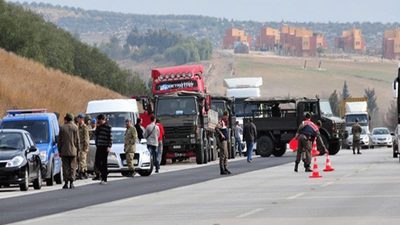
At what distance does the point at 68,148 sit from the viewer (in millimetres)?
31922

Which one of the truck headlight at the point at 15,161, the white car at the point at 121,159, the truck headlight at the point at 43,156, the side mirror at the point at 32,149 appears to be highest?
the side mirror at the point at 32,149

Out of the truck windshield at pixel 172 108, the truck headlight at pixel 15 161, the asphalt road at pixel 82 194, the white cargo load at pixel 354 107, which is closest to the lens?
the asphalt road at pixel 82 194

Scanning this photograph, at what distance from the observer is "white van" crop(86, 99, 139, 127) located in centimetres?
4619

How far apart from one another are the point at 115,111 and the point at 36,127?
1165 centimetres

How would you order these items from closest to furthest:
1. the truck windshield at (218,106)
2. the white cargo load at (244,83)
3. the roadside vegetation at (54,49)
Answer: the truck windshield at (218,106)
the white cargo load at (244,83)
the roadside vegetation at (54,49)

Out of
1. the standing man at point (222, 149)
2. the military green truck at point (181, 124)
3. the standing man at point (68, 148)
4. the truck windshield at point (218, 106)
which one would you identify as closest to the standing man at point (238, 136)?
the truck windshield at point (218, 106)

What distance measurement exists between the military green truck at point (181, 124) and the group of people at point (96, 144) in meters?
6.16

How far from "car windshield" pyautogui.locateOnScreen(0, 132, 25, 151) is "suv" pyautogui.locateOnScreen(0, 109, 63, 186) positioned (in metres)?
1.14

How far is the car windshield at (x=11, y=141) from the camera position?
3170 centimetres

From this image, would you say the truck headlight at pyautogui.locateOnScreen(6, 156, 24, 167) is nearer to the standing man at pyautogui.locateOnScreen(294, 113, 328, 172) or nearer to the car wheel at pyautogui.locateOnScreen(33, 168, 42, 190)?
the car wheel at pyautogui.locateOnScreen(33, 168, 42, 190)

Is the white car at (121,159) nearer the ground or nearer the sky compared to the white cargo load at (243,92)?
nearer the sky

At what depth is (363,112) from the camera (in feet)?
290

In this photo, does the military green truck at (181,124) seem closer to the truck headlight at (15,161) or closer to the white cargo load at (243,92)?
the white cargo load at (243,92)

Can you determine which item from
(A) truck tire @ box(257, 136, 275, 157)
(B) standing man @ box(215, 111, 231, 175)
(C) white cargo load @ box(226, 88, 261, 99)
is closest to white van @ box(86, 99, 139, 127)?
(B) standing man @ box(215, 111, 231, 175)
